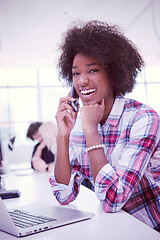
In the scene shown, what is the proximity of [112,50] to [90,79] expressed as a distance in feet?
0.68

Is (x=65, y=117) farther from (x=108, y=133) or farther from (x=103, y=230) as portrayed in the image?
(x=103, y=230)

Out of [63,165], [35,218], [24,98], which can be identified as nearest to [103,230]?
[35,218]

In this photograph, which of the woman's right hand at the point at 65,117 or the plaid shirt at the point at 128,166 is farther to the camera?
the woman's right hand at the point at 65,117

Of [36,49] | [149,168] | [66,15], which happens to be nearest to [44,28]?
[66,15]

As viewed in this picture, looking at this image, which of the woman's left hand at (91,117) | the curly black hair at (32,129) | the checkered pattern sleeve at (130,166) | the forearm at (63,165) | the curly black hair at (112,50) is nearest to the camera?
the checkered pattern sleeve at (130,166)

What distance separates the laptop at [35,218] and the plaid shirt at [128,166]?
11 cm

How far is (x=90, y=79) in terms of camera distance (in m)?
1.35

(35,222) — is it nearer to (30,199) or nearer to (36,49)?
(30,199)

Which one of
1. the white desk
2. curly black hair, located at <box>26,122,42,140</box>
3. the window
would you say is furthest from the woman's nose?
the window

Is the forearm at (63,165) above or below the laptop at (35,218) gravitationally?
above

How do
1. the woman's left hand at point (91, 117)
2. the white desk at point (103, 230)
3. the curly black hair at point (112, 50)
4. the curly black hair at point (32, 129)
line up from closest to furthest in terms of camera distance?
1. the white desk at point (103, 230)
2. the woman's left hand at point (91, 117)
3. the curly black hair at point (112, 50)
4. the curly black hair at point (32, 129)

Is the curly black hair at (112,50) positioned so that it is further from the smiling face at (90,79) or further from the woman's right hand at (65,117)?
the woman's right hand at (65,117)

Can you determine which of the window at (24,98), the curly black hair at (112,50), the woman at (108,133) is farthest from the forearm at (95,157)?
the window at (24,98)

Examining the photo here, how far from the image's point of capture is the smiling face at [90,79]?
1.35 meters
